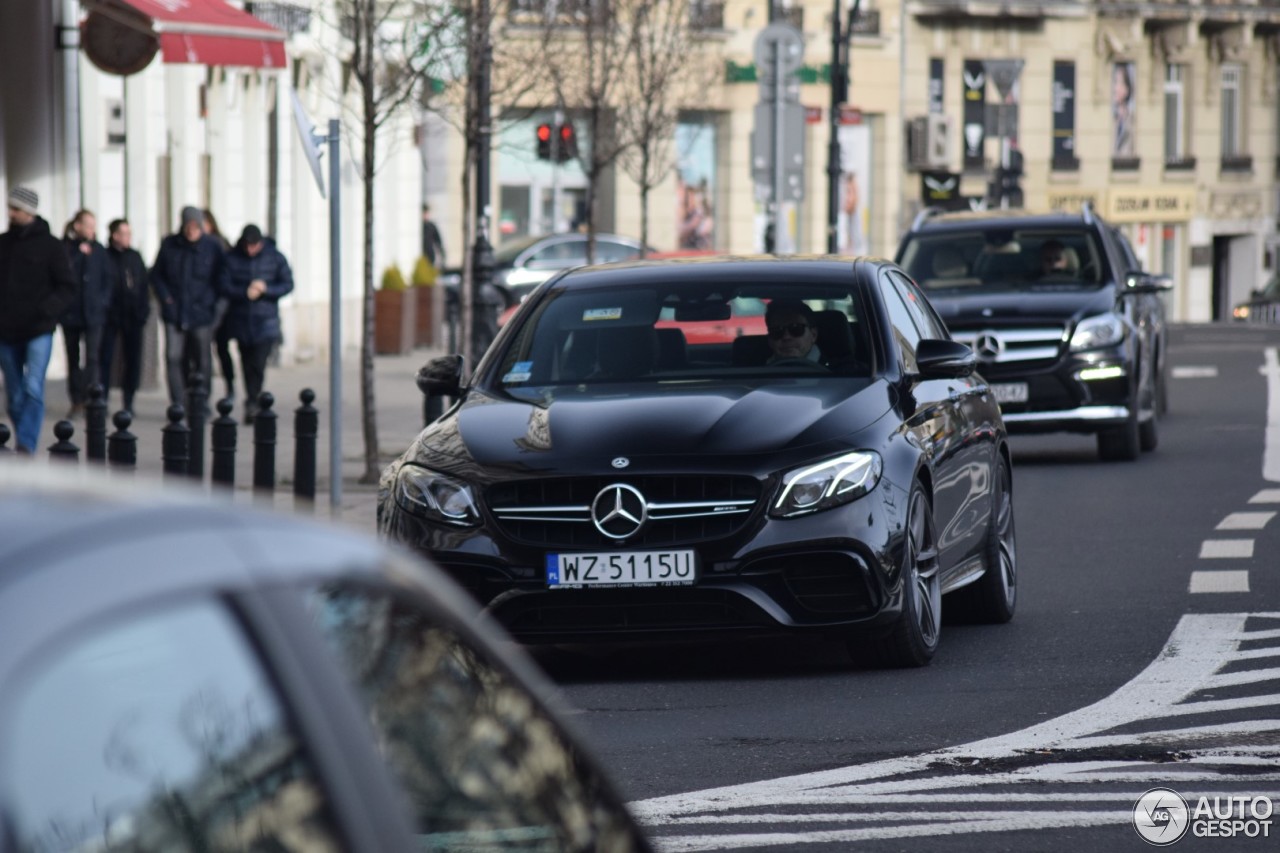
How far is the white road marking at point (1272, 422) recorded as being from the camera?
17.9 meters

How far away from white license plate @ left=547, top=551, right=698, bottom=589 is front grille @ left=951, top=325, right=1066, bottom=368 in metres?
10.1

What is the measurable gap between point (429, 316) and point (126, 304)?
15427 millimetres

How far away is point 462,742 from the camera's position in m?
2.54

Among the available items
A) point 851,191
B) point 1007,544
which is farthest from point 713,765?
point 851,191

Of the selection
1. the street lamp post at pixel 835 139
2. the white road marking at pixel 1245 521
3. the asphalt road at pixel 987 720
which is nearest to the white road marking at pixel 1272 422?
the white road marking at pixel 1245 521

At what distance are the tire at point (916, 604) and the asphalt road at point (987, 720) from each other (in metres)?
0.08

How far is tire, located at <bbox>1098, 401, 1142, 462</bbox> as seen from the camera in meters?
18.5

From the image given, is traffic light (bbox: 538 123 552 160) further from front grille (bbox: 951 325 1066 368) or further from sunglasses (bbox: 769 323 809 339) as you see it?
sunglasses (bbox: 769 323 809 339)

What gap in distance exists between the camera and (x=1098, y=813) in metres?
6.29

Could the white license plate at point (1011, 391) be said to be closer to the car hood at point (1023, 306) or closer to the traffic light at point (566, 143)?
the car hood at point (1023, 306)

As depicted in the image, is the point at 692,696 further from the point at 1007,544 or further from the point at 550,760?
the point at 550,760

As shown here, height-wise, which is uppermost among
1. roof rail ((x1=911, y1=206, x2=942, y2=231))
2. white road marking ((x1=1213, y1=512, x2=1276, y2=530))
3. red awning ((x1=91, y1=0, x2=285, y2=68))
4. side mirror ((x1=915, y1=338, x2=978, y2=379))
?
red awning ((x1=91, y1=0, x2=285, y2=68))

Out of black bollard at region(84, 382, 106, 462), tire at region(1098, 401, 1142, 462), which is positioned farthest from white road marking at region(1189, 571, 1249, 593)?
tire at region(1098, 401, 1142, 462)

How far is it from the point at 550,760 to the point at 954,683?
6.12m
